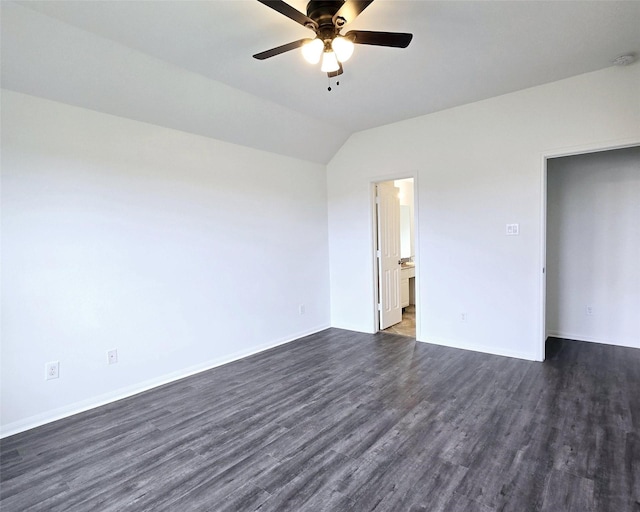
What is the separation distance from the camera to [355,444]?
230cm

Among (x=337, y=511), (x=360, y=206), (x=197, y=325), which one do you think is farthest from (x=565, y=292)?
(x=197, y=325)

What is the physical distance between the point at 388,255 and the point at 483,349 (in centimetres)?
179

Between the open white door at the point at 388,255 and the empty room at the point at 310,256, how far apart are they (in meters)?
0.06

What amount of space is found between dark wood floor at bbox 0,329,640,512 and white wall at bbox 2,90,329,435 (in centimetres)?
36

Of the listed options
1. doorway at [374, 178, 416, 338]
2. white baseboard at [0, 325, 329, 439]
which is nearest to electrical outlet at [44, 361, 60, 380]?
white baseboard at [0, 325, 329, 439]

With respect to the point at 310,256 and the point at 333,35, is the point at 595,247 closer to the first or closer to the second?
the point at 310,256

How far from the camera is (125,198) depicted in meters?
3.10

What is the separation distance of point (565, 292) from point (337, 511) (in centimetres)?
414

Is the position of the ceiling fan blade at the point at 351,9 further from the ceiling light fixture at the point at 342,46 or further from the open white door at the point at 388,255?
the open white door at the point at 388,255

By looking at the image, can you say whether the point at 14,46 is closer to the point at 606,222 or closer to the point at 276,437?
the point at 276,437

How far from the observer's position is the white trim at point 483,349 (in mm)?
3695

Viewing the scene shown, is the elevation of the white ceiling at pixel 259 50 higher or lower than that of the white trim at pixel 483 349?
higher

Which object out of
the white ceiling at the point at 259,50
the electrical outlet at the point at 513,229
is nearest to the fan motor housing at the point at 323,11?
the white ceiling at the point at 259,50

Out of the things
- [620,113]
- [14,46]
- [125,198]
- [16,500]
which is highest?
[14,46]
